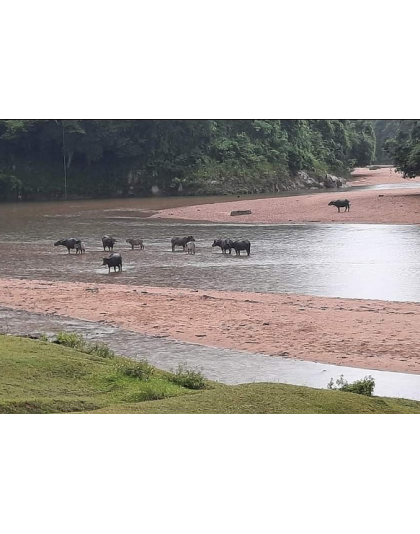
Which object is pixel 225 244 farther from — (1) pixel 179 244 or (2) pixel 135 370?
(2) pixel 135 370

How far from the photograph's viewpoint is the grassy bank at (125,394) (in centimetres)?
818

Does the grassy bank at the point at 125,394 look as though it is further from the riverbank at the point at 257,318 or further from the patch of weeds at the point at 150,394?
the riverbank at the point at 257,318

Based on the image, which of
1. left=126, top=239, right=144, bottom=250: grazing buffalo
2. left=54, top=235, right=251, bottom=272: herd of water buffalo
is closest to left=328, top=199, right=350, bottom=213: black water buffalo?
left=54, top=235, right=251, bottom=272: herd of water buffalo

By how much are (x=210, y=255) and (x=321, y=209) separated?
662cm

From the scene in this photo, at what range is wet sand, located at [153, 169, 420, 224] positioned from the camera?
21.0 m

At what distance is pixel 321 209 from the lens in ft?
91.8

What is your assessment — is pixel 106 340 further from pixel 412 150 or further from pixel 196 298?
pixel 412 150

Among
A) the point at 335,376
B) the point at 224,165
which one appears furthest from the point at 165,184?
the point at 335,376

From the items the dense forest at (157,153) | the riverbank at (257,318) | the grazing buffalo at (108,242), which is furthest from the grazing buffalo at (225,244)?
the riverbank at (257,318)

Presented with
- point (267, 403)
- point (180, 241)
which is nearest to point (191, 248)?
point (180, 241)

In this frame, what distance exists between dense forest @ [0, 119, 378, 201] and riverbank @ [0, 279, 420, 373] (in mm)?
2739

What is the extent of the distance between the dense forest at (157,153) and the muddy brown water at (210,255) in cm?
87

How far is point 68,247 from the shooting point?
22969 mm

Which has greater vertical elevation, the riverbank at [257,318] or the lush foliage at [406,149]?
the lush foliage at [406,149]
